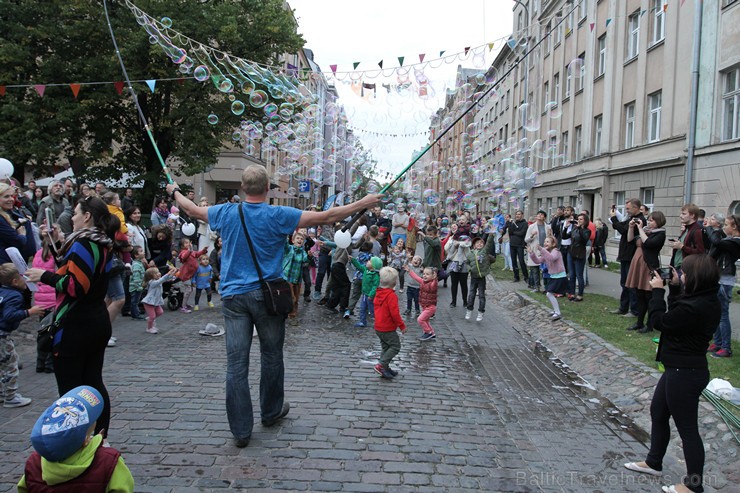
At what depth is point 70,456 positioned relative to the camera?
223cm

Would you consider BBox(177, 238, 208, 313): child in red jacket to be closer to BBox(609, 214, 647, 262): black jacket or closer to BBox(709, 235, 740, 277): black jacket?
BBox(609, 214, 647, 262): black jacket

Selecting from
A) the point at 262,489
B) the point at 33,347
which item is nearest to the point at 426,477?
the point at 262,489

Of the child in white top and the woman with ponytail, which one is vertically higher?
the woman with ponytail

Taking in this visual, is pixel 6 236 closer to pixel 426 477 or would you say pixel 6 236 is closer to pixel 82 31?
pixel 426 477

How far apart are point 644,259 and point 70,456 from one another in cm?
875

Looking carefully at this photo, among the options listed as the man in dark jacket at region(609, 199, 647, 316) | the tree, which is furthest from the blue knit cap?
the tree

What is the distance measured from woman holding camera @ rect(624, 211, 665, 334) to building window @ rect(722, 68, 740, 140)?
9.18m

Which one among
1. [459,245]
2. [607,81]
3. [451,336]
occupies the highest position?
[607,81]

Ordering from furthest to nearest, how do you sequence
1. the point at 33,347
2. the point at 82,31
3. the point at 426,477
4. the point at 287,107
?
the point at 82,31, the point at 287,107, the point at 33,347, the point at 426,477

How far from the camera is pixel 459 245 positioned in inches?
459

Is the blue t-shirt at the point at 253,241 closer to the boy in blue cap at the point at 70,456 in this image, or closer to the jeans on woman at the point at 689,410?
the boy in blue cap at the point at 70,456

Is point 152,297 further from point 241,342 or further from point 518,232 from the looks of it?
point 518,232

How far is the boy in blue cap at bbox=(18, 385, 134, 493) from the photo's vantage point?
216cm

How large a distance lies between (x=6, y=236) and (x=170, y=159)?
819 inches
